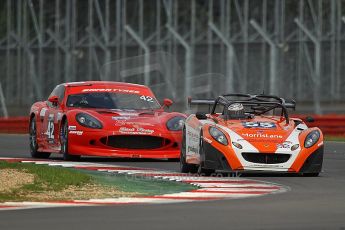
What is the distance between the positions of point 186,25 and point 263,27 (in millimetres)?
3013

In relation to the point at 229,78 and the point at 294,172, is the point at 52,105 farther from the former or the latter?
the point at 229,78

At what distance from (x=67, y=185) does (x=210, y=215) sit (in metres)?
3.59

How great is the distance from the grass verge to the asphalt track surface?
1279mm

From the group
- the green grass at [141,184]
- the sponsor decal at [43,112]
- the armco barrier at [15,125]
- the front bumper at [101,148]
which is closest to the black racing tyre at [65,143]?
the front bumper at [101,148]

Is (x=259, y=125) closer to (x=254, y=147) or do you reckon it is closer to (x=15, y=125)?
(x=254, y=147)

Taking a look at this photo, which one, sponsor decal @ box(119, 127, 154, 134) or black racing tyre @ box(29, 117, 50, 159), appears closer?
sponsor decal @ box(119, 127, 154, 134)

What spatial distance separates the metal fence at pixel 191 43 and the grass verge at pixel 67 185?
842 inches

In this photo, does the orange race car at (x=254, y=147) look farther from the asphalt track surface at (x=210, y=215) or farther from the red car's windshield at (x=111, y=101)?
the red car's windshield at (x=111, y=101)

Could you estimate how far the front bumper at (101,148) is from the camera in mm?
20359

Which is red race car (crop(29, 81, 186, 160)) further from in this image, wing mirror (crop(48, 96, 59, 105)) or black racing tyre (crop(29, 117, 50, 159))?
black racing tyre (crop(29, 117, 50, 159))

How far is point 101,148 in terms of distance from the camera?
67.1ft

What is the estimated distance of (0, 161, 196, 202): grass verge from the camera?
43.3 ft

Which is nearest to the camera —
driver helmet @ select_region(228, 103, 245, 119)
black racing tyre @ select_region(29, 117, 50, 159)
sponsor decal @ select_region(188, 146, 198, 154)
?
sponsor decal @ select_region(188, 146, 198, 154)

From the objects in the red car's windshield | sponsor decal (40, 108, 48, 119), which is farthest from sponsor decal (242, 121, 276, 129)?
sponsor decal (40, 108, 48, 119)
